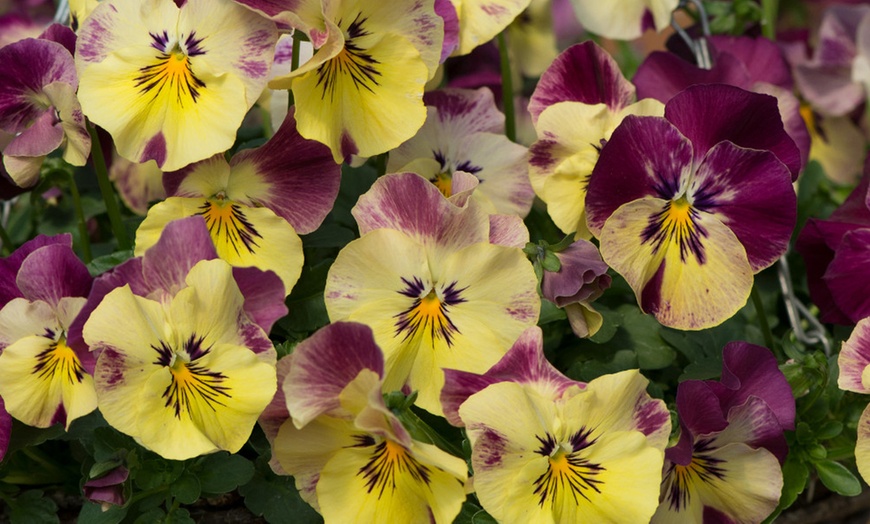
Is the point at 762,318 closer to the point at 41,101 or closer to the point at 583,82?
the point at 583,82

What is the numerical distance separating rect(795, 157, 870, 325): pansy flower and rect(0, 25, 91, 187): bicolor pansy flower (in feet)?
1.76

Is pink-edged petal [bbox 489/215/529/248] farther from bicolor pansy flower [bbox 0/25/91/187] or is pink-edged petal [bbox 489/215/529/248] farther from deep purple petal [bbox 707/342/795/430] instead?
bicolor pansy flower [bbox 0/25/91/187]

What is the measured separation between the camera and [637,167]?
0.69 metres

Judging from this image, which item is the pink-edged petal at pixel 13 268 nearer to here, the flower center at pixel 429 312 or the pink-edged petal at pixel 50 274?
the pink-edged petal at pixel 50 274

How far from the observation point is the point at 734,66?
2.94ft

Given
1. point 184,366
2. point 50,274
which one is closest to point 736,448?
point 184,366

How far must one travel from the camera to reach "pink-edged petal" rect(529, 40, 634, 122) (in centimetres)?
81

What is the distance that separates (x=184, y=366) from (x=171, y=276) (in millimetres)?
55

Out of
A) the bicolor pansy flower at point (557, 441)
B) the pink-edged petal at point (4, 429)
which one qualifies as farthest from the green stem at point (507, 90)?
the pink-edged petal at point (4, 429)

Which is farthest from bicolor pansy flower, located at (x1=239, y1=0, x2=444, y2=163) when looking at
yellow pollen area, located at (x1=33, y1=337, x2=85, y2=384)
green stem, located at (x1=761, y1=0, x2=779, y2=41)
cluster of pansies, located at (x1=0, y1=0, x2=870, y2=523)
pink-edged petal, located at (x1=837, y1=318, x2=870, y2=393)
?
green stem, located at (x1=761, y1=0, x2=779, y2=41)

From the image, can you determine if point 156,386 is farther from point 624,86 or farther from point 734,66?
point 734,66

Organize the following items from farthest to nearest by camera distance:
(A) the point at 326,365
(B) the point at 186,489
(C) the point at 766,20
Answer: (C) the point at 766,20, (B) the point at 186,489, (A) the point at 326,365

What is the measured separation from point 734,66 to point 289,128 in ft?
1.26

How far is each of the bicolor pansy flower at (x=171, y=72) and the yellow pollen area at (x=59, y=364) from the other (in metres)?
0.13
